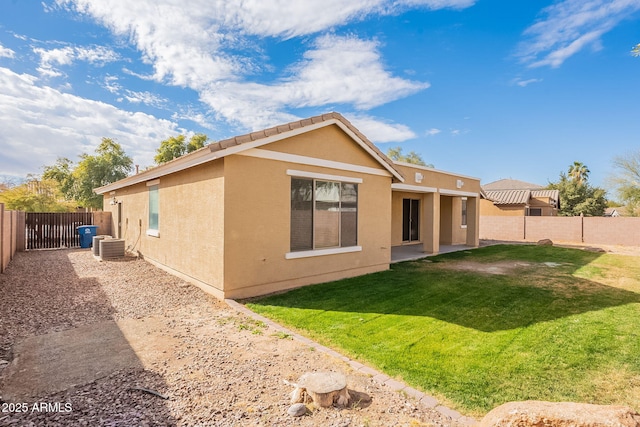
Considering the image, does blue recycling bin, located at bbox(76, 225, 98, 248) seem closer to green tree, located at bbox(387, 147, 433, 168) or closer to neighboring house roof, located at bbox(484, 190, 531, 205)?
neighboring house roof, located at bbox(484, 190, 531, 205)

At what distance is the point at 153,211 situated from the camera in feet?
37.0

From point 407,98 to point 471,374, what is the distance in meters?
21.8

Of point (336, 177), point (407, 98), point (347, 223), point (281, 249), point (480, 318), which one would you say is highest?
point (407, 98)

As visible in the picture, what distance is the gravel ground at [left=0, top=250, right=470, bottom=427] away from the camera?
300 cm

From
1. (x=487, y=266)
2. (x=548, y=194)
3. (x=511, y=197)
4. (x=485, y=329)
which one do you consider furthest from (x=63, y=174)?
(x=548, y=194)

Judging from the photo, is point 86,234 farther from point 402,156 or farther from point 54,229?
point 402,156

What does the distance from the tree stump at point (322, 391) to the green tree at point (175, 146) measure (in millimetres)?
36478

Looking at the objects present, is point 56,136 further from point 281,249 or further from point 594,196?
point 594,196

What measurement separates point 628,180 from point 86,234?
44496 mm

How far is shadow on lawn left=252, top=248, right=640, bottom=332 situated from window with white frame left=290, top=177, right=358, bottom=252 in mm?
1217

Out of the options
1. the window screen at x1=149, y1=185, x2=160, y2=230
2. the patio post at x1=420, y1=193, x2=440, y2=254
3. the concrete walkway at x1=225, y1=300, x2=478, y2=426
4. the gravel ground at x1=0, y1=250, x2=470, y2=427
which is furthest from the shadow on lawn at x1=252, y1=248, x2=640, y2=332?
the window screen at x1=149, y1=185, x2=160, y2=230

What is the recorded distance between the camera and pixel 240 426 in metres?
2.88

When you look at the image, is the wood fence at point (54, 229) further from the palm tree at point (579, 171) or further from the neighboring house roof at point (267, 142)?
the palm tree at point (579, 171)

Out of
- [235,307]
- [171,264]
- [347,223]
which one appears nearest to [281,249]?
[235,307]
